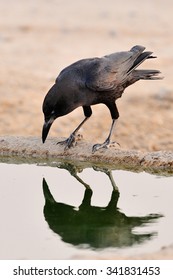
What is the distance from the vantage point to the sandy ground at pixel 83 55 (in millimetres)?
11508

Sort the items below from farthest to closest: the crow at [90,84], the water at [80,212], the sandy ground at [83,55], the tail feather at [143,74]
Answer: the sandy ground at [83,55]
the tail feather at [143,74]
the crow at [90,84]
the water at [80,212]

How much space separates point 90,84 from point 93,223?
186 centimetres

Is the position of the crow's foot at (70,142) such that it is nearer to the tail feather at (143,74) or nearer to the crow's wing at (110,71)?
the crow's wing at (110,71)

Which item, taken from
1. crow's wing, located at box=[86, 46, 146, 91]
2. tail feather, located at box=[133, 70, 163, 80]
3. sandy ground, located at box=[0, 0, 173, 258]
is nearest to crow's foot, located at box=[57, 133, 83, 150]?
crow's wing, located at box=[86, 46, 146, 91]

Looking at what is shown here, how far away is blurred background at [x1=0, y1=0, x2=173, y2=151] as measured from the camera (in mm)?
11523

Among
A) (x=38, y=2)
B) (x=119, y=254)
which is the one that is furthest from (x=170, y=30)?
(x=119, y=254)

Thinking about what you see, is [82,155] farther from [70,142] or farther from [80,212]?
[80,212]

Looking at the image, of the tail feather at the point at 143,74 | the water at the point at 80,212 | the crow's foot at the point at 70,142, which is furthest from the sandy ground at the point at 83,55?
the water at the point at 80,212

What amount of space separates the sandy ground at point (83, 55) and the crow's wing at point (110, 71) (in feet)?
7.10

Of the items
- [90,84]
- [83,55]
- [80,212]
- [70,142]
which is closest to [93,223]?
[80,212]

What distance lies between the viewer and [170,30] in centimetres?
1650

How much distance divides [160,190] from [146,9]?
11158mm
